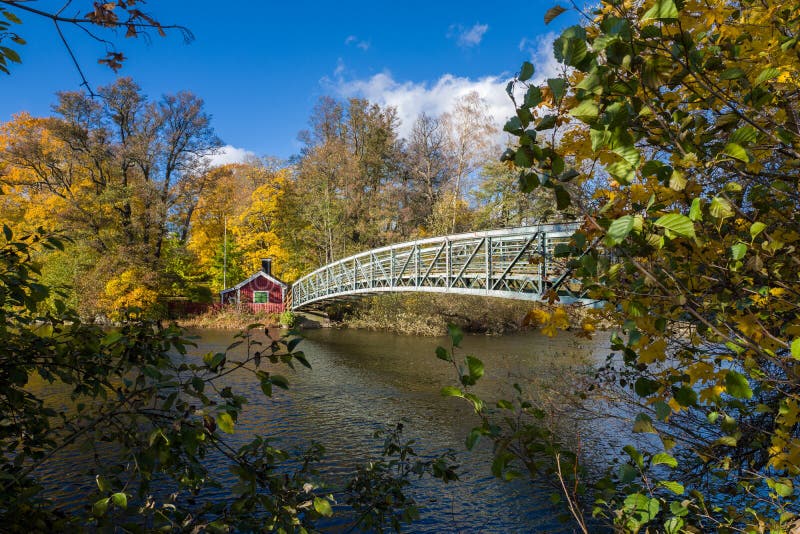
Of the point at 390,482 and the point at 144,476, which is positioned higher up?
the point at 144,476

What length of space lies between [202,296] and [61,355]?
2.34 feet

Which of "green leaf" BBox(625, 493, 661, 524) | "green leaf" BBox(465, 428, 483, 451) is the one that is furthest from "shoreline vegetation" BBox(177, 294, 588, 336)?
"green leaf" BBox(465, 428, 483, 451)

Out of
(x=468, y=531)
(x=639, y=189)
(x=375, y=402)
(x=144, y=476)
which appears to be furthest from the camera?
(x=375, y=402)

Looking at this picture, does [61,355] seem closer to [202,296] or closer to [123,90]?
[202,296]

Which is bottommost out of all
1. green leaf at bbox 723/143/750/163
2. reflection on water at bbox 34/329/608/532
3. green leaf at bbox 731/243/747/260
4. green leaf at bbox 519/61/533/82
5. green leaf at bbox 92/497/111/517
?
reflection on water at bbox 34/329/608/532

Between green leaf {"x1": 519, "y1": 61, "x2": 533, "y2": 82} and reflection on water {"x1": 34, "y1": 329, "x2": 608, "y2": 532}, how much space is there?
1924 mm

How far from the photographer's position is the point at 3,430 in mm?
2275

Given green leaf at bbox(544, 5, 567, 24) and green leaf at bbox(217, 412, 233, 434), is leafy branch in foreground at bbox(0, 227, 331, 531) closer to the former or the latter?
green leaf at bbox(217, 412, 233, 434)

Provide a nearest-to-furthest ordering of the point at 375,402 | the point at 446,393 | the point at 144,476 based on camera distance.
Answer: the point at 446,393, the point at 144,476, the point at 375,402

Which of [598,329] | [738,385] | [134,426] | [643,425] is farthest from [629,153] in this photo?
[598,329]

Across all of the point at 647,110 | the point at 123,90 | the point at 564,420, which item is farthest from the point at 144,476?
the point at 123,90

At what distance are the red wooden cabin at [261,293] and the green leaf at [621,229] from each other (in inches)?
1192

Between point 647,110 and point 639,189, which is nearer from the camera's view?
point 647,110

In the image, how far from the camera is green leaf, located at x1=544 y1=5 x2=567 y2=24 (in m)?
1.25
